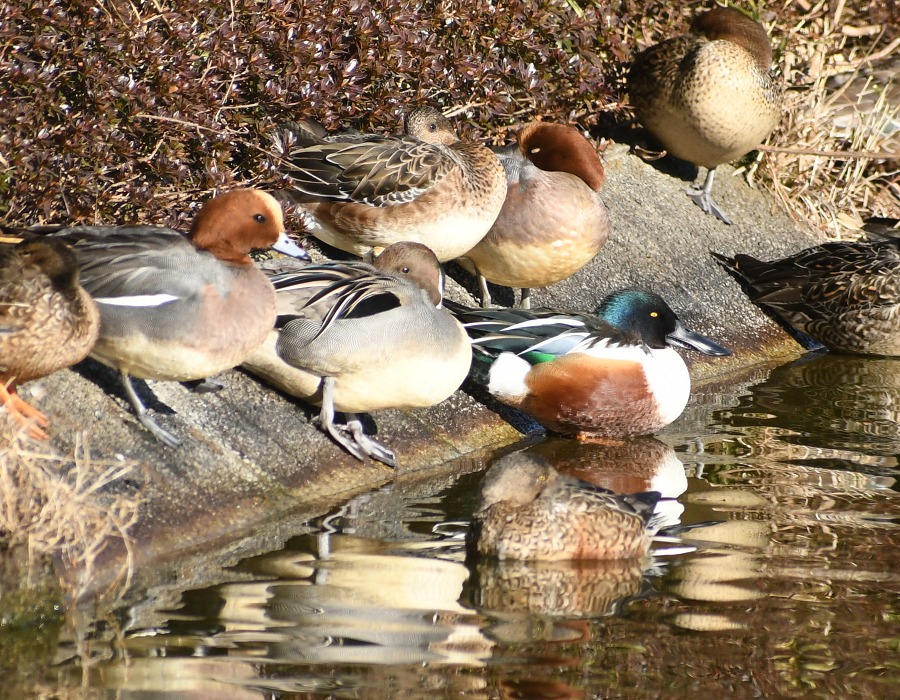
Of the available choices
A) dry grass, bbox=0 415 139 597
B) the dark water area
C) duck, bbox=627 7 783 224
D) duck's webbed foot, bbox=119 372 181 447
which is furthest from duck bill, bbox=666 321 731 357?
dry grass, bbox=0 415 139 597

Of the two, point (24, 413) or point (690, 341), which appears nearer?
point (24, 413)

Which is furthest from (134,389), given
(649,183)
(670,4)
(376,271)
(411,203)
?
(670,4)

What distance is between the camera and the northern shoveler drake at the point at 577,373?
5363 mm

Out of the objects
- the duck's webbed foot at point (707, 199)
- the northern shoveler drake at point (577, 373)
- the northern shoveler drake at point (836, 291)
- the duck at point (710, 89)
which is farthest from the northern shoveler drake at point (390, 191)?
the duck's webbed foot at point (707, 199)

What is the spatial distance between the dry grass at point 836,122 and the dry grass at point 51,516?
5908 mm

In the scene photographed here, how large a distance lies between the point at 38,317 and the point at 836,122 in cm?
670

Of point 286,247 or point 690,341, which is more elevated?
point 286,247

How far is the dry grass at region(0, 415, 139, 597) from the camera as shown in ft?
11.3

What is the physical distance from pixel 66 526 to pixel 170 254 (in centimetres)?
114

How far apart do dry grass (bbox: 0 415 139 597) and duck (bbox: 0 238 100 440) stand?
272 mm

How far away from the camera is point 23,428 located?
3.51 metres

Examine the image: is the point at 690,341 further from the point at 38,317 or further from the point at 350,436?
the point at 38,317

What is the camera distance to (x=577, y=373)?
538 cm

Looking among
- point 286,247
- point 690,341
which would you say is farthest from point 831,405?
point 286,247
